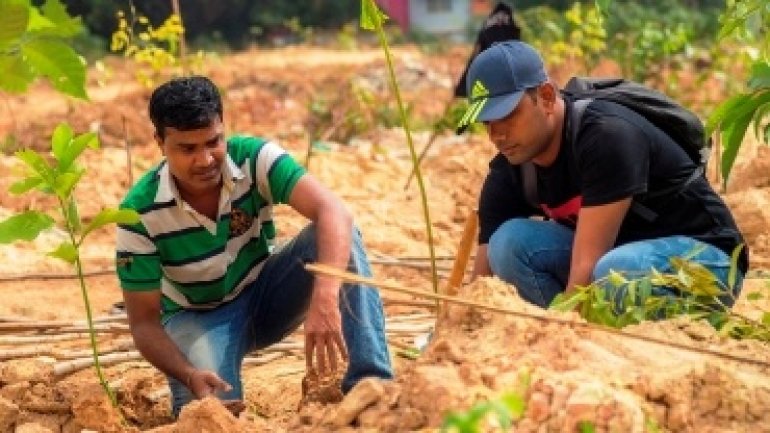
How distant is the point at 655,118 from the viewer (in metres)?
3.82

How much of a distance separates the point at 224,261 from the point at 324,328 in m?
0.57

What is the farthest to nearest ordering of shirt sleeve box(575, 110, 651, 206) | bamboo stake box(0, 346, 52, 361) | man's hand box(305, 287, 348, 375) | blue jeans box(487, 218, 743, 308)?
bamboo stake box(0, 346, 52, 361) → blue jeans box(487, 218, 743, 308) → shirt sleeve box(575, 110, 651, 206) → man's hand box(305, 287, 348, 375)

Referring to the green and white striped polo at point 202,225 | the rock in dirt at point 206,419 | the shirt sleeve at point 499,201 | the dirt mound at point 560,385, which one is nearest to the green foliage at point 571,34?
the shirt sleeve at point 499,201

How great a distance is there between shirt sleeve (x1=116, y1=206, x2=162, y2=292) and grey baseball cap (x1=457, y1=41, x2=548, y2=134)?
0.90 metres

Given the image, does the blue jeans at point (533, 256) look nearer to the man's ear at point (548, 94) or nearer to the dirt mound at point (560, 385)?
the man's ear at point (548, 94)

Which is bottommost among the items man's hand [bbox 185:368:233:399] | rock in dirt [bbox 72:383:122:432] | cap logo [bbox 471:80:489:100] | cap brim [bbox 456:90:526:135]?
rock in dirt [bbox 72:383:122:432]

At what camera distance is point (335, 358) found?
3537 mm

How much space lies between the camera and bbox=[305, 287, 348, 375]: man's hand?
3494 millimetres

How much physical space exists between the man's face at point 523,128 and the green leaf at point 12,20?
1.41 metres

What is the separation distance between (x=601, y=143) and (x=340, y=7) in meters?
25.5

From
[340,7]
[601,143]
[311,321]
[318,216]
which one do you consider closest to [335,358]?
[311,321]

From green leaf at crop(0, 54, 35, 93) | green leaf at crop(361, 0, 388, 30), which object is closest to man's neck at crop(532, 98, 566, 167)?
green leaf at crop(361, 0, 388, 30)

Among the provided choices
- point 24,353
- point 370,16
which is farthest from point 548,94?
point 24,353

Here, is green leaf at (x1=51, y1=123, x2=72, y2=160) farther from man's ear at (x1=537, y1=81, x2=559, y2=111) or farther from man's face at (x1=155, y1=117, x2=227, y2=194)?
man's ear at (x1=537, y1=81, x2=559, y2=111)
